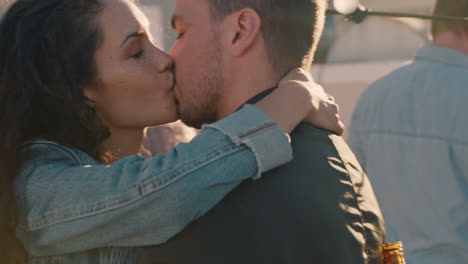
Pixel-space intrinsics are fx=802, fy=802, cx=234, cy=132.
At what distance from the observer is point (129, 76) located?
237 centimetres

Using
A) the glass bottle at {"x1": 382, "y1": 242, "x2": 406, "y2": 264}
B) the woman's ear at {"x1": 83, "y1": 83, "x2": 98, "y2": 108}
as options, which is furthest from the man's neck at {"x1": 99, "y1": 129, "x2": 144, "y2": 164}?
the glass bottle at {"x1": 382, "y1": 242, "x2": 406, "y2": 264}

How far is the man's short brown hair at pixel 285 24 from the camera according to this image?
2.10 meters

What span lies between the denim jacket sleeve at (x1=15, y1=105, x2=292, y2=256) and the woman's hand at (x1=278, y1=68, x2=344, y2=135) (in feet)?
0.50

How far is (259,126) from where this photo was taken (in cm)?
192

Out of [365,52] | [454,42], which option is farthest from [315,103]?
[365,52]

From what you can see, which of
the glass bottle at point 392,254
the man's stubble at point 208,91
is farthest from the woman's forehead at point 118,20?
the glass bottle at point 392,254

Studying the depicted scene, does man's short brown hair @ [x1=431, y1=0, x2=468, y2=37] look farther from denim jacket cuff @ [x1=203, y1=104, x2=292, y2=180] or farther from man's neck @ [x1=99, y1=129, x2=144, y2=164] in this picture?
denim jacket cuff @ [x1=203, y1=104, x2=292, y2=180]

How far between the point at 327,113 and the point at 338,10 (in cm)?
59

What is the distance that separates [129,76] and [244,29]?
0.45 m

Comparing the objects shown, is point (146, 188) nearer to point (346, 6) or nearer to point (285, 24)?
point (285, 24)

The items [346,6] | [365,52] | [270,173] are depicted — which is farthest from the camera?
[365,52]

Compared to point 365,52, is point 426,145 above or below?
above

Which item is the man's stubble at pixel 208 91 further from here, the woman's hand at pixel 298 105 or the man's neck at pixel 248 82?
the woman's hand at pixel 298 105

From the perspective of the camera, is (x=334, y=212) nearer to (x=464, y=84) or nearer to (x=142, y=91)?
(x=142, y=91)
